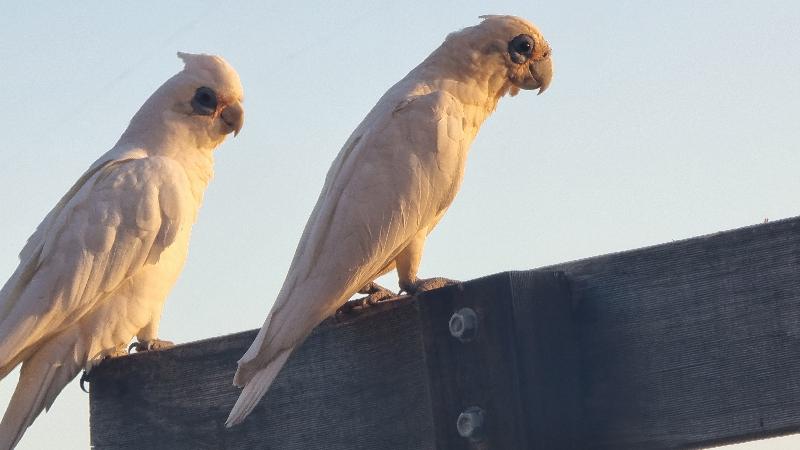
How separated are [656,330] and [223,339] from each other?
4.24 ft

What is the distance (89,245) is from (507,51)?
2.06 m

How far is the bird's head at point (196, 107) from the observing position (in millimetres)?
6246

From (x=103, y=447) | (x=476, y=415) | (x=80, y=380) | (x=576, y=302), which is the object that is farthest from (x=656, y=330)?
(x=80, y=380)

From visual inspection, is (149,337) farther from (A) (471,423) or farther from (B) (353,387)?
(A) (471,423)

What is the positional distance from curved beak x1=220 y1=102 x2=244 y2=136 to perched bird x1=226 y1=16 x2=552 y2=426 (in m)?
1.63

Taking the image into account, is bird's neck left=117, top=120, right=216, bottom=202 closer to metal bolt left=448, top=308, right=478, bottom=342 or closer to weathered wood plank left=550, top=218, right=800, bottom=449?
metal bolt left=448, top=308, right=478, bottom=342

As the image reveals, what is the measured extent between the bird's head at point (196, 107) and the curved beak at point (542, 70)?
1.80 m

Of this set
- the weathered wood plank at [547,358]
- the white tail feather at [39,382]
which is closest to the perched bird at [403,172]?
the weathered wood plank at [547,358]

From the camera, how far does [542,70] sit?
539 centimetres

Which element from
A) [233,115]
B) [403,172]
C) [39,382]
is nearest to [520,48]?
[403,172]

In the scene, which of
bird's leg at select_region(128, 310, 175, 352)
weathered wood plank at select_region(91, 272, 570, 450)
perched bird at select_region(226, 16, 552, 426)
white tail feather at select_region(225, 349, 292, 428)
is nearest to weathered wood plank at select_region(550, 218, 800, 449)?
weathered wood plank at select_region(91, 272, 570, 450)

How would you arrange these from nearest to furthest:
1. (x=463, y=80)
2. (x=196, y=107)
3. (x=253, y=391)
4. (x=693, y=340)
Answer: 1. (x=693, y=340)
2. (x=253, y=391)
3. (x=463, y=80)
4. (x=196, y=107)

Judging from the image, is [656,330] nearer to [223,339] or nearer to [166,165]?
[223,339]

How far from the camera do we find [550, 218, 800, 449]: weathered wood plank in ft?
5.95
